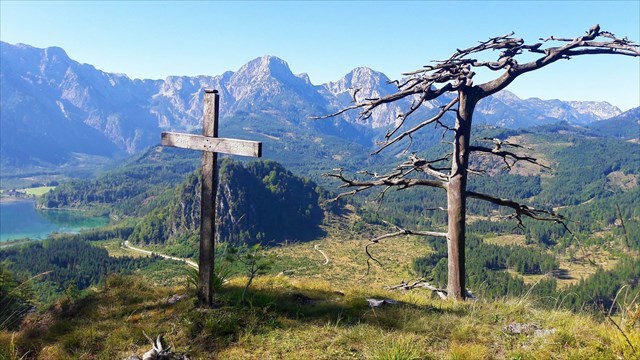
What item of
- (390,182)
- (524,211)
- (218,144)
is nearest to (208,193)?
(218,144)

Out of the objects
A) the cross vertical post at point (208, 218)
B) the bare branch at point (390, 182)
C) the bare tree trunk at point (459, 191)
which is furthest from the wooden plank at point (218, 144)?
the bare tree trunk at point (459, 191)

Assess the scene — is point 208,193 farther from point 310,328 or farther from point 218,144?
point 310,328

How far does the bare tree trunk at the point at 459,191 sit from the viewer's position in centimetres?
991

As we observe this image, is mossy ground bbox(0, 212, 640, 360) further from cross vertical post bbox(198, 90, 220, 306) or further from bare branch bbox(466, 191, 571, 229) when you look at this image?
bare branch bbox(466, 191, 571, 229)

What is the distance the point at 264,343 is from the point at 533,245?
669 feet

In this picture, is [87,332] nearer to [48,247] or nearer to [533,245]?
[48,247]

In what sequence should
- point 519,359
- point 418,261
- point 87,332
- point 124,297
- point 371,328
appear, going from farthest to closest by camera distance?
point 418,261 < point 124,297 < point 87,332 < point 371,328 < point 519,359

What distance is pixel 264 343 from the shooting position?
7598 millimetres

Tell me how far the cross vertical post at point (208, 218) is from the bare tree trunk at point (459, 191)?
5992mm

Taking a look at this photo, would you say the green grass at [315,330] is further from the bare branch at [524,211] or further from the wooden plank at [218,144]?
the wooden plank at [218,144]

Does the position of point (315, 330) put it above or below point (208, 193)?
below

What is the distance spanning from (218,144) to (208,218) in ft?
5.72

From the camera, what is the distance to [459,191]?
995 cm

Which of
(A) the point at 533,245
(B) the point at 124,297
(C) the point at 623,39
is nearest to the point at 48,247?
(B) the point at 124,297
